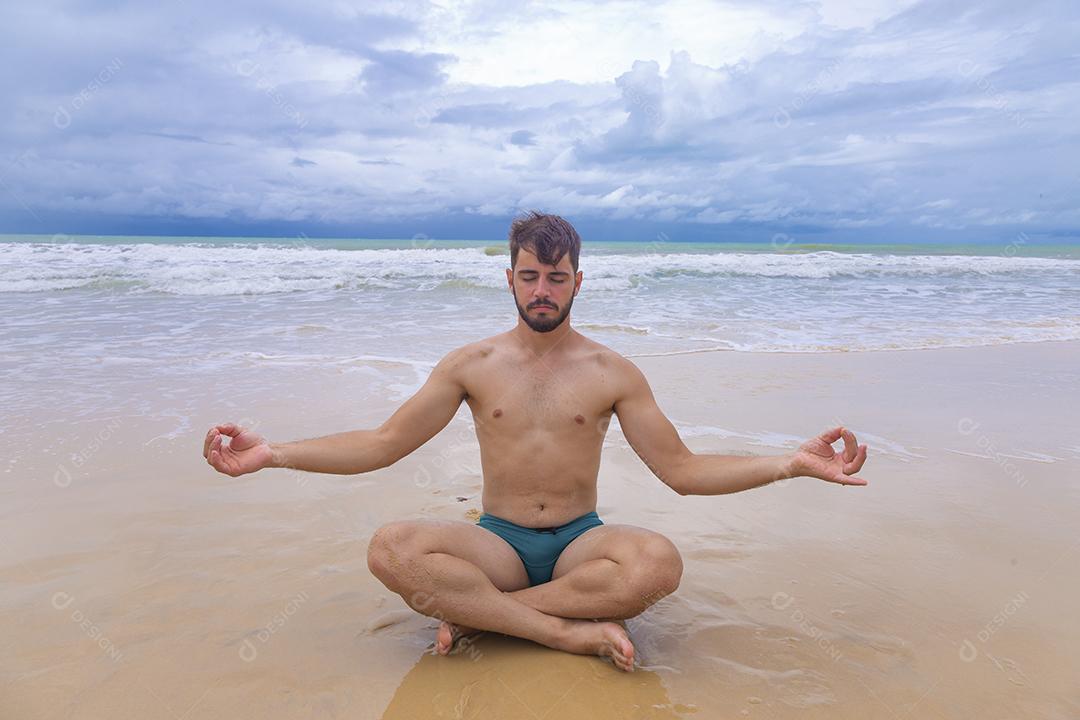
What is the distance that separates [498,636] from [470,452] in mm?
2521

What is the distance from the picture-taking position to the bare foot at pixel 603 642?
265cm

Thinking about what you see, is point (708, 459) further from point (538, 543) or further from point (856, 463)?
point (538, 543)

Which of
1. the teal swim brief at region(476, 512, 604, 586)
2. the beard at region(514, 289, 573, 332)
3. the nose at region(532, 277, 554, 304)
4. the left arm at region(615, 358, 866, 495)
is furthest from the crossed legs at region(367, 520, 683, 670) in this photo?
the nose at region(532, 277, 554, 304)

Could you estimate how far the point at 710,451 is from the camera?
534 centimetres

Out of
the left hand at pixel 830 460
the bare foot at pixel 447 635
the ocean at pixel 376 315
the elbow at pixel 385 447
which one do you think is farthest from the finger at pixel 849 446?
the ocean at pixel 376 315

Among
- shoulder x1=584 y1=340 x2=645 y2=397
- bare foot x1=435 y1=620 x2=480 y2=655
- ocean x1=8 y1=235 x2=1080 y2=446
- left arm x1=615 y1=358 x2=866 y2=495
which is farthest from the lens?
ocean x1=8 y1=235 x2=1080 y2=446

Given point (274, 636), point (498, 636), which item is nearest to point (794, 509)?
point (498, 636)

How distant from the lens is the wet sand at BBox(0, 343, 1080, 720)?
8.35ft

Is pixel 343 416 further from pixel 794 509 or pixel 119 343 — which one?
pixel 119 343

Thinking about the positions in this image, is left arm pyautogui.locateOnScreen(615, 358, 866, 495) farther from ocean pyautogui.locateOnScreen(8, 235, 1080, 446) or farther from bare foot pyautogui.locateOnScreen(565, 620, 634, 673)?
ocean pyautogui.locateOnScreen(8, 235, 1080, 446)

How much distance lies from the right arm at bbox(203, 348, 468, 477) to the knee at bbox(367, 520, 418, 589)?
1.09ft

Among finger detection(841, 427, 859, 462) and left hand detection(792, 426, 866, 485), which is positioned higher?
finger detection(841, 427, 859, 462)

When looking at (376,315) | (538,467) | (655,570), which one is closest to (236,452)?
(538,467)

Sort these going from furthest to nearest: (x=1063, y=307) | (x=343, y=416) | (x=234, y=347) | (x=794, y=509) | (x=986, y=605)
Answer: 1. (x=1063, y=307)
2. (x=234, y=347)
3. (x=343, y=416)
4. (x=794, y=509)
5. (x=986, y=605)
